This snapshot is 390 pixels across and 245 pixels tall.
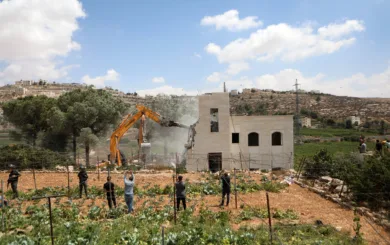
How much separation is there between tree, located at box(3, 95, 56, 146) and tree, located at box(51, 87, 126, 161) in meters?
1.55

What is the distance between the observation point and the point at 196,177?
19.9 metres

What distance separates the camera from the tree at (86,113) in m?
30.5

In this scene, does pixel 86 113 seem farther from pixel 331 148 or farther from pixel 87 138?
pixel 331 148

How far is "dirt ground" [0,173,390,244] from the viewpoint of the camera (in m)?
11.0

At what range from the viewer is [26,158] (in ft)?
80.3

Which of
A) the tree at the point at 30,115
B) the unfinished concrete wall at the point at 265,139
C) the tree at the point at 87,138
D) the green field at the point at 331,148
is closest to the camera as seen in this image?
the unfinished concrete wall at the point at 265,139

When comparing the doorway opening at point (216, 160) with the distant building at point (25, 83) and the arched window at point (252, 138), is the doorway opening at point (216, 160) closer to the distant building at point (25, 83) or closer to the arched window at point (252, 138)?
the arched window at point (252, 138)

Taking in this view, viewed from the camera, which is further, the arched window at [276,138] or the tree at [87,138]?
the tree at [87,138]

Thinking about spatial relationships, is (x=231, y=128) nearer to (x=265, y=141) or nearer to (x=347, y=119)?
(x=265, y=141)

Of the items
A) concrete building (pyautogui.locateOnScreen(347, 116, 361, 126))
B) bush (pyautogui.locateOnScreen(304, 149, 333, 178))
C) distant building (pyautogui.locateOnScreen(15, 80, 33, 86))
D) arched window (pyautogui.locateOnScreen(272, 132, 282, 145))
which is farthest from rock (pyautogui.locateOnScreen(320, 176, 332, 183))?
distant building (pyautogui.locateOnScreen(15, 80, 33, 86))

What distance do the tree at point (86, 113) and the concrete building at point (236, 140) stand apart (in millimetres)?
10562

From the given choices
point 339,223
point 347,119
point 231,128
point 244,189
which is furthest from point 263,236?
point 347,119

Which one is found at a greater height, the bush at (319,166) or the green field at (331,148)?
the bush at (319,166)

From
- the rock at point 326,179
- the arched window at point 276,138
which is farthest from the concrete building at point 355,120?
the rock at point 326,179
